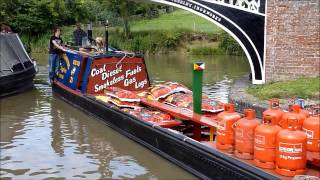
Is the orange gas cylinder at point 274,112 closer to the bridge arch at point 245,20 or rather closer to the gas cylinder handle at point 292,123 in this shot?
the gas cylinder handle at point 292,123

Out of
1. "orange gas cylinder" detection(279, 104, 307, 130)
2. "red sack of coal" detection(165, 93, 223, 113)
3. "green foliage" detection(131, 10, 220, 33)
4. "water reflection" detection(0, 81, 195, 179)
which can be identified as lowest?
"water reflection" detection(0, 81, 195, 179)

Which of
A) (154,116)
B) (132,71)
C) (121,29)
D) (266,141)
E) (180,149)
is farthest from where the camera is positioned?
(121,29)

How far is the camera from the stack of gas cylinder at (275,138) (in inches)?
213

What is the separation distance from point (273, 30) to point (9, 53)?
854 cm

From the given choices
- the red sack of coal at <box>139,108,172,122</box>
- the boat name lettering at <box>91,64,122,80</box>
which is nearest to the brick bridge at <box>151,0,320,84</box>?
the boat name lettering at <box>91,64,122,80</box>

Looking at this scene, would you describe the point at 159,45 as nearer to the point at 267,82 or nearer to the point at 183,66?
the point at 183,66

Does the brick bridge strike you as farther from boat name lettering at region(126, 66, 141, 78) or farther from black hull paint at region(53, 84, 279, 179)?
black hull paint at region(53, 84, 279, 179)

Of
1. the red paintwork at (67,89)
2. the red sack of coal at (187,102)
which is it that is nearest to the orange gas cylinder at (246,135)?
the red sack of coal at (187,102)

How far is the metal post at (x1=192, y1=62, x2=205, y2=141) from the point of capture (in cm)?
822

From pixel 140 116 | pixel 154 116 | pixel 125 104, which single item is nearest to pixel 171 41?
pixel 125 104

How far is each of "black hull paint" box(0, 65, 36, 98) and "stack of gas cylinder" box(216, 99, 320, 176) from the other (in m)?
8.87

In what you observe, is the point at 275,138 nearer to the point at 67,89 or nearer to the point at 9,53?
the point at 67,89

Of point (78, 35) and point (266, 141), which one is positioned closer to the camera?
point (266, 141)

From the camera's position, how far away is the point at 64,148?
8750mm
